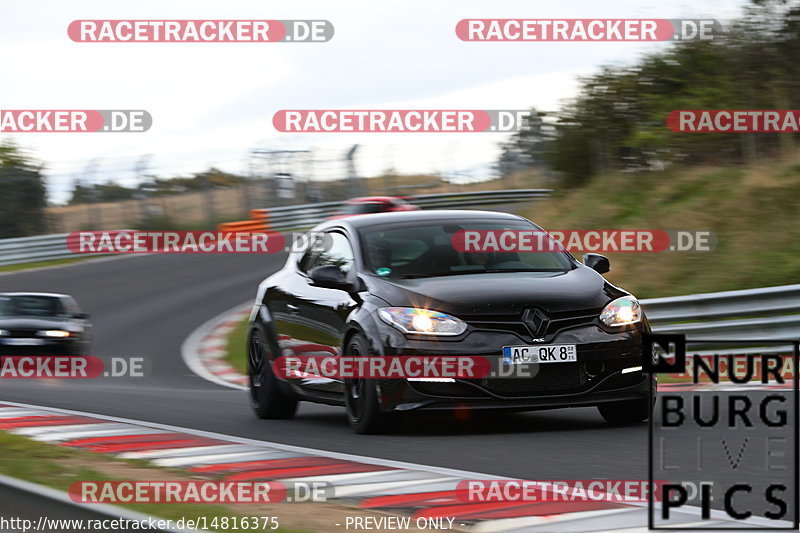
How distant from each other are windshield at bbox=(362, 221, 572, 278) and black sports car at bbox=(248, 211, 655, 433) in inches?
0.4

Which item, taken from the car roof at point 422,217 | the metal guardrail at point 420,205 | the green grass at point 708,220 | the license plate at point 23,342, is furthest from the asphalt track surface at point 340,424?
the metal guardrail at point 420,205

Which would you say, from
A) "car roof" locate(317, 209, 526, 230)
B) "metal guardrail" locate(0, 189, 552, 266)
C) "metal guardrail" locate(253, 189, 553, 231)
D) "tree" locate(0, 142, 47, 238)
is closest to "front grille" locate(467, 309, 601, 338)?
"car roof" locate(317, 209, 526, 230)

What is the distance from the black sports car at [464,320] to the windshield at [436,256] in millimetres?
10

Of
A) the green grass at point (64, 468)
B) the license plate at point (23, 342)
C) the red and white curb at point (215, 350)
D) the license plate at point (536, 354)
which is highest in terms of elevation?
the license plate at point (536, 354)

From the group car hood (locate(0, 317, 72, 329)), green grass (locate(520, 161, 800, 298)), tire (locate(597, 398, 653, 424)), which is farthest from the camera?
car hood (locate(0, 317, 72, 329))

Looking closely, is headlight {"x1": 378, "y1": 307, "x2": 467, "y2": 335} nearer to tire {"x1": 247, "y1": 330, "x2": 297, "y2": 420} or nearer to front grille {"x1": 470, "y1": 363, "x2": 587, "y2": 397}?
front grille {"x1": 470, "y1": 363, "x2": 587, "y2": 397}

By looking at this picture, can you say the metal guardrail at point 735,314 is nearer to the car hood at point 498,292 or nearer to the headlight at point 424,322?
the car hood at point 498,292

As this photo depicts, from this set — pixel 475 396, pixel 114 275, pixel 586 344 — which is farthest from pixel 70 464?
pixel 114 275

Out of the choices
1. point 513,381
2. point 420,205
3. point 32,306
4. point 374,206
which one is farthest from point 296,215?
point 513,381

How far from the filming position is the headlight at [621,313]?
28.7ft

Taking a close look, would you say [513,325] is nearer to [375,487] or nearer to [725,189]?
[375,487]

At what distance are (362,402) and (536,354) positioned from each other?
1.16 meters

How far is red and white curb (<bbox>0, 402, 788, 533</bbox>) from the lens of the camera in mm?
5477

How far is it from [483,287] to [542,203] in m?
16.8
